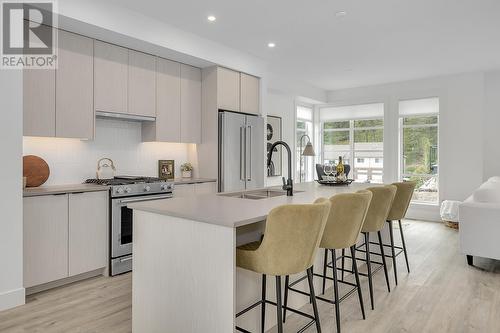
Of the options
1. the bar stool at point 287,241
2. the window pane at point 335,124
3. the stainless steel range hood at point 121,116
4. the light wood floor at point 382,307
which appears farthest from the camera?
the window pane at point 335,124

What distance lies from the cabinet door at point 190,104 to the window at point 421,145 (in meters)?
4.48

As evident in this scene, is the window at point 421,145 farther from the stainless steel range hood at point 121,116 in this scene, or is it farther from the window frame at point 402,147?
the stainless steel range hood at point 121,116

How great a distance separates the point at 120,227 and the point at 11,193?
3.68ft

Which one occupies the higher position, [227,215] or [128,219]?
[227,215]

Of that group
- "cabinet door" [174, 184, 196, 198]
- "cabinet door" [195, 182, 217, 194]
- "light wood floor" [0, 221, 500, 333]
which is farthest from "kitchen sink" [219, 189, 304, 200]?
"cabinet door" [195, 182, 217, 194]

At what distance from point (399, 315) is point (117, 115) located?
3.44 m

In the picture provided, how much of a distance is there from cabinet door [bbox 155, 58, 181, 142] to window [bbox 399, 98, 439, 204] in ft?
15.9

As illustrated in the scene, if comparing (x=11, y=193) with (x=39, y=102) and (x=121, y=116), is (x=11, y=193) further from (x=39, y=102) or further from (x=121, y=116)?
(x=121, y=116)

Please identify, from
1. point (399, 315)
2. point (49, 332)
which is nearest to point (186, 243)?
point (49, 332)

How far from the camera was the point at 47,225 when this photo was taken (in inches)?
126

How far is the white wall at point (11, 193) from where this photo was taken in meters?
2.86

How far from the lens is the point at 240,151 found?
5.15m

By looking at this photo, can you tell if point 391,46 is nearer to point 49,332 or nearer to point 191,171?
point 191,171

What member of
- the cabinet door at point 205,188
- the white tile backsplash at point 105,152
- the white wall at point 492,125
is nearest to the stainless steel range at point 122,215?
the white tile backsplash at point 105,152
